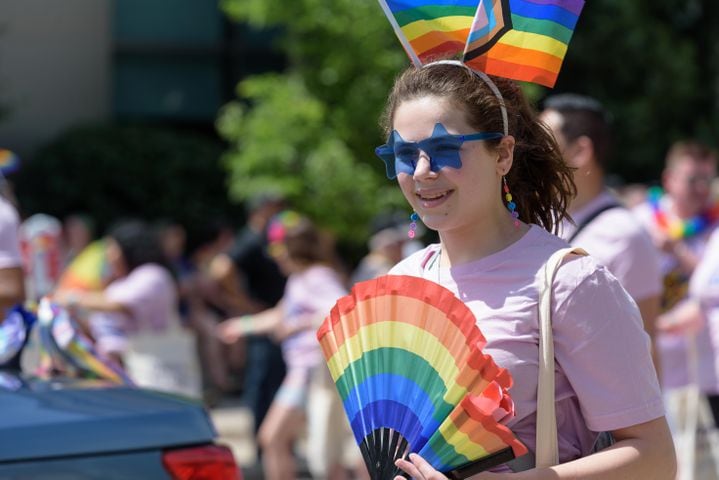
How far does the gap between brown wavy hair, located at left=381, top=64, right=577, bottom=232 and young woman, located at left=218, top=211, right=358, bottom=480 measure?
16.4 feet

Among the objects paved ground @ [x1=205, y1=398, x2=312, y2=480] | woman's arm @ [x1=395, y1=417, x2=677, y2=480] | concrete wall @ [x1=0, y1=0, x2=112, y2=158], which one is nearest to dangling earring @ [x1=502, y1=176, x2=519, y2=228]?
woman's arm @ [x1=395, y1=417, x2=677, y2=480]

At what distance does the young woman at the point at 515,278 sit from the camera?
8.14 ft

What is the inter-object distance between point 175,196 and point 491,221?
43.4ft

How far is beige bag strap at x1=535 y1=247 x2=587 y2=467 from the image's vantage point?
8.07 ft

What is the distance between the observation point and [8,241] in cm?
484

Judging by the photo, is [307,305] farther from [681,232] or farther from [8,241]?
[8,241]

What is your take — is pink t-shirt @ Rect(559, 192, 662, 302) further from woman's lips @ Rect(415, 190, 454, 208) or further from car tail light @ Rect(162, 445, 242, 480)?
woman's lips @ Rect(415, 190, 454, 208)

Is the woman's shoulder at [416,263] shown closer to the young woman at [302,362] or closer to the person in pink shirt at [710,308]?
the person in pink shirt at [710,308]

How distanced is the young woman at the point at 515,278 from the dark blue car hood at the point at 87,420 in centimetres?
124

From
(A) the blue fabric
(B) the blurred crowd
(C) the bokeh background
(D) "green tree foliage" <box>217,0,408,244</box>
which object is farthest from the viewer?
(C) the bokeh background

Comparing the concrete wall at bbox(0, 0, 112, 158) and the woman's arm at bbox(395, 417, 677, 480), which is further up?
the concrete wall at bbox(0, 0, 112, 158)

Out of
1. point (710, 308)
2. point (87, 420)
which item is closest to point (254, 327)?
point (710, 308)

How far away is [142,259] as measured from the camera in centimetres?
805

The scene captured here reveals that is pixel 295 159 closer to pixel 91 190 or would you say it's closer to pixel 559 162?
pixel 91 190
